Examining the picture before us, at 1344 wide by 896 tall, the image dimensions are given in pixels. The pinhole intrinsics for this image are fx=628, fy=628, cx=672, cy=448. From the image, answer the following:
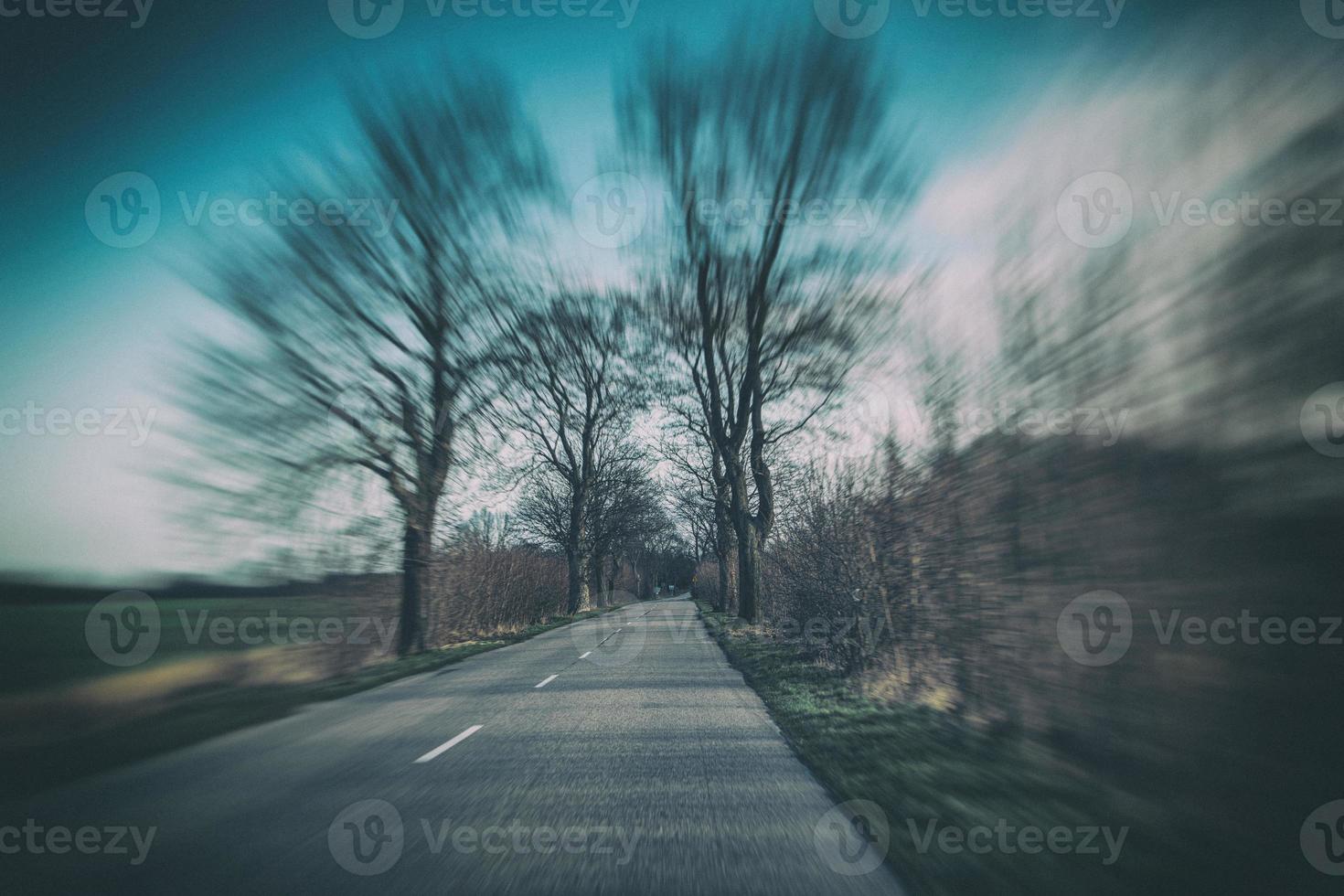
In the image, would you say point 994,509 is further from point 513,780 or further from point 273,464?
point 273,464

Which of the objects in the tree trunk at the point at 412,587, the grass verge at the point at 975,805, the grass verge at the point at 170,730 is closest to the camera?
the grass verge at the point at 975,805

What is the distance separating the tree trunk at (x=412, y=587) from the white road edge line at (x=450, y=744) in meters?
8.14

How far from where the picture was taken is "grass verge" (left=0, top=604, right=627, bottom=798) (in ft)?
18.6

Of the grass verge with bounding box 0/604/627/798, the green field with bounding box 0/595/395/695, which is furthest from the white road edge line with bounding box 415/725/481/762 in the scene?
the green field with bounding box 0/595/395/695

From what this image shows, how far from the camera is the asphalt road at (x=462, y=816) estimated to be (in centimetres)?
342

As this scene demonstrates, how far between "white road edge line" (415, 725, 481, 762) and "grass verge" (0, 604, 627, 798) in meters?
2.95

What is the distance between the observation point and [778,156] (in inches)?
591

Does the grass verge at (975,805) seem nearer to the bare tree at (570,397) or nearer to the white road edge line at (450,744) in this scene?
the white road edge line at (450,744)

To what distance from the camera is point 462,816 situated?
4.32 metres

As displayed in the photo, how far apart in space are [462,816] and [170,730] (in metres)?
5.56

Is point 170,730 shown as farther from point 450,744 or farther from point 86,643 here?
point 450,744

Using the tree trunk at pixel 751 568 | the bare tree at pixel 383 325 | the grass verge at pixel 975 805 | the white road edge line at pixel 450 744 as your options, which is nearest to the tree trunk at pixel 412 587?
the bare tree at pixel 383 325

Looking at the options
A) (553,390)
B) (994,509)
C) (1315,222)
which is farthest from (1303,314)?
(553,390)

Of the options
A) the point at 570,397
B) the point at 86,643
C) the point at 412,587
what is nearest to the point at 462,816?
the point at 86,643
